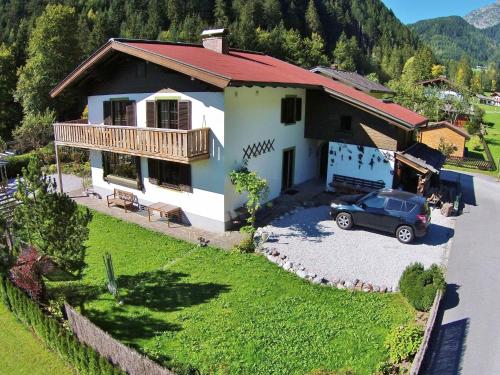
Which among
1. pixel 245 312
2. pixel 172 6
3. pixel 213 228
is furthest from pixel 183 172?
pixel 172 6

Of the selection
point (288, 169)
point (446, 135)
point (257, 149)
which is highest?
point (257, 149)

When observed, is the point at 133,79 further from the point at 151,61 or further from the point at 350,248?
the point at 350,248

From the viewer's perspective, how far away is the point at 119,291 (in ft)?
38.6

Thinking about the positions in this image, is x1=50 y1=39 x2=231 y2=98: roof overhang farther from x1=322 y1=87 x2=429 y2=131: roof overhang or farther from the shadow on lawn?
x1=322 y1=87 x2=429 y2=131: roof overhang

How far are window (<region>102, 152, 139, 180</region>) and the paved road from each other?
13.9 metres

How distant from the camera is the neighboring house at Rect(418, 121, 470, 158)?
32375mm

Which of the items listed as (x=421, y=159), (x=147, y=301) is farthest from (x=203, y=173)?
(x=421, y=159)

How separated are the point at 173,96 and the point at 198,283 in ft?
26.6

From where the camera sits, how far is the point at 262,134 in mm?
17828

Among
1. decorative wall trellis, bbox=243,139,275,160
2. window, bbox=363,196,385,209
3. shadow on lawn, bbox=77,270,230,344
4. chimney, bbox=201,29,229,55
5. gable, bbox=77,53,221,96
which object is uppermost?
chimney, bbox=201,29,229,55

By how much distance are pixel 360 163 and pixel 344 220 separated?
4.86 metres

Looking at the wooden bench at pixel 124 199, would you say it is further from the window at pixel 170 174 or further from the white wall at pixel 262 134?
the white wall at pixel 262 134

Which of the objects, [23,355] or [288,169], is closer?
[23,355]

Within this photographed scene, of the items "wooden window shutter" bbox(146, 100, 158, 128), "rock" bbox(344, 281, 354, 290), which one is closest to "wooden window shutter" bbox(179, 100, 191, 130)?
"wooden window shutter" bbox(146, 100, 158, 128)
